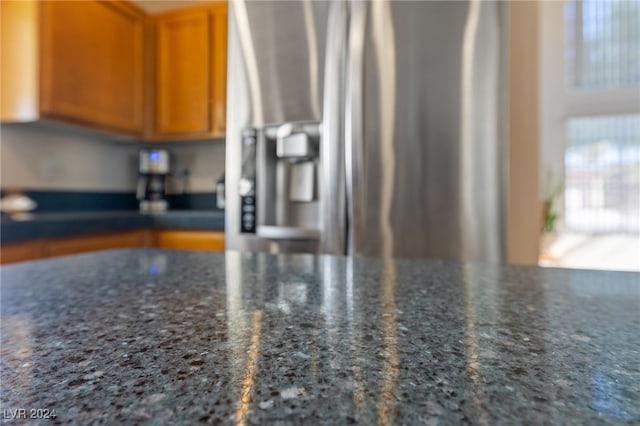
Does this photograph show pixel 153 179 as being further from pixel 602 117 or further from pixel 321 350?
pixel 602 117

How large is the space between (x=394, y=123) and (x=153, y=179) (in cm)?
185

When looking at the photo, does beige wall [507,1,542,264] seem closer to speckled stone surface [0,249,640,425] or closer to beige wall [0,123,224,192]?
speckled stone surface [0,249,640,425]

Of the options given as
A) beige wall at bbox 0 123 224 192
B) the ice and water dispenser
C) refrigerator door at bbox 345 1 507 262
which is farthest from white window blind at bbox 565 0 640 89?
beige wall at bbox 0 123 224 192

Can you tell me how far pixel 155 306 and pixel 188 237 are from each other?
5.87ft

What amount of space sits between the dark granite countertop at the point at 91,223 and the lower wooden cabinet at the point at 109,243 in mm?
27

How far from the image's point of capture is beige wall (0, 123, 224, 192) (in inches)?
80.1

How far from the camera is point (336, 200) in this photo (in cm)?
147

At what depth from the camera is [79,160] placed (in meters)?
2.38

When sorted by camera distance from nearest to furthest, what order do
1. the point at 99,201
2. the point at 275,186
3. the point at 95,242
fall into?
the point at 275,186 → the point at 95,242 → the point at 99,201

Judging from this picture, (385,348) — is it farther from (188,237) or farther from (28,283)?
(188,237)

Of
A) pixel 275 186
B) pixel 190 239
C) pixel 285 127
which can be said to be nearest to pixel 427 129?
pixel 285 127

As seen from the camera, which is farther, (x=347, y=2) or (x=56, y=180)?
(x=56, y=180)

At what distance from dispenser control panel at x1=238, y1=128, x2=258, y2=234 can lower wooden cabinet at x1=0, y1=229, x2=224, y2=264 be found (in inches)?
15.3

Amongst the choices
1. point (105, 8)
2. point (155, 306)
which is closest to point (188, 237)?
point (105, 8)
